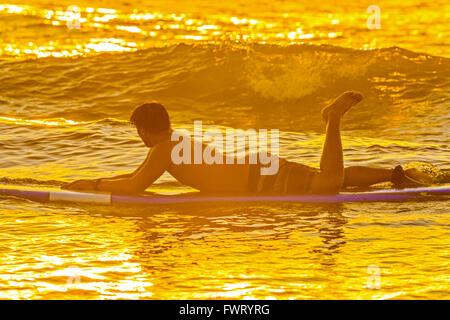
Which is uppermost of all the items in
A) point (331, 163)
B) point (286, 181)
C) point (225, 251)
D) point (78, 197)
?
point (331, 163)

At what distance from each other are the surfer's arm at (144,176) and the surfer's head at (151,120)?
4.5 inches

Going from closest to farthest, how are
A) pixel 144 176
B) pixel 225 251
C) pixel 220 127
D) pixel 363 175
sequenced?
pixel 225 251
pixel 144 176
pixel 363 175
pixel 220 127

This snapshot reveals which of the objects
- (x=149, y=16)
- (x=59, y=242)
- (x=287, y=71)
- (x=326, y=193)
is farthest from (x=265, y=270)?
(x=149, y=16)

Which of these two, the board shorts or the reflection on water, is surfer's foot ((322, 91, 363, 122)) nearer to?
the board shorts

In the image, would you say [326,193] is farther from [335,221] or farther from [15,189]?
[15,189]

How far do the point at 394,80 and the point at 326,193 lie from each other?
8.69 meters

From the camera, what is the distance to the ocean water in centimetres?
489

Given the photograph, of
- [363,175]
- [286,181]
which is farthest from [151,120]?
[363,175]

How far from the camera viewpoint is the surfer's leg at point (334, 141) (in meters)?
6.64

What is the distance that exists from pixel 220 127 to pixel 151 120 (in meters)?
5.48

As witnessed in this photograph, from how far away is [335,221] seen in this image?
247 inches

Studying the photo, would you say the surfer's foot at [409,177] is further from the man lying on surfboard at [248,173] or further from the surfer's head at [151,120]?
the surfer's head at [151,120]

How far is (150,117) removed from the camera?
637cm

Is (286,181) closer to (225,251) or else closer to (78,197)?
(225,251)
